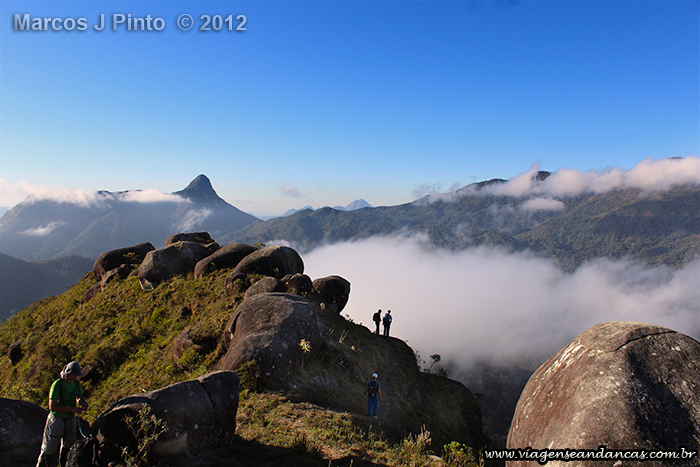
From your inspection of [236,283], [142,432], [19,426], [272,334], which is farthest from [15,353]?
[142,432]

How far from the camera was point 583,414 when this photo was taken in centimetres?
726

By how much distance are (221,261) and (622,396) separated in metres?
28.2

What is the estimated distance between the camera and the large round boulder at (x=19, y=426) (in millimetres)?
9242

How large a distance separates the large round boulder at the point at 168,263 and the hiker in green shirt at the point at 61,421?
2179cm

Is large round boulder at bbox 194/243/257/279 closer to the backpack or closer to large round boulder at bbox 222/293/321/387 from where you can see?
large round boulder at bbox 222/293/321/387

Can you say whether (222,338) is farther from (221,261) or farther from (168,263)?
(168,263)

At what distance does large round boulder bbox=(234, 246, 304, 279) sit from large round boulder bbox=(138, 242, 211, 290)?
22.0 feet

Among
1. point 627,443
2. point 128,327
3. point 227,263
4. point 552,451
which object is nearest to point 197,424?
point 552,451

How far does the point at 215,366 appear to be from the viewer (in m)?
17.3

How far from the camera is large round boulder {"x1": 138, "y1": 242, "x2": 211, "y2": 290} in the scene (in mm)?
28719

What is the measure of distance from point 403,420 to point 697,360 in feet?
48.7

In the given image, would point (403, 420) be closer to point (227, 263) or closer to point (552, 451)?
point (552, 451)

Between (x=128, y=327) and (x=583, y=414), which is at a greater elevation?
(x=583, y=414)

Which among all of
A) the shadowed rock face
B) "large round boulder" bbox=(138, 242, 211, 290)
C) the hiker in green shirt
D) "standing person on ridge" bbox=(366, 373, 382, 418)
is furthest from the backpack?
"large round boulder" bbox=(138, 242, 211, 290)
